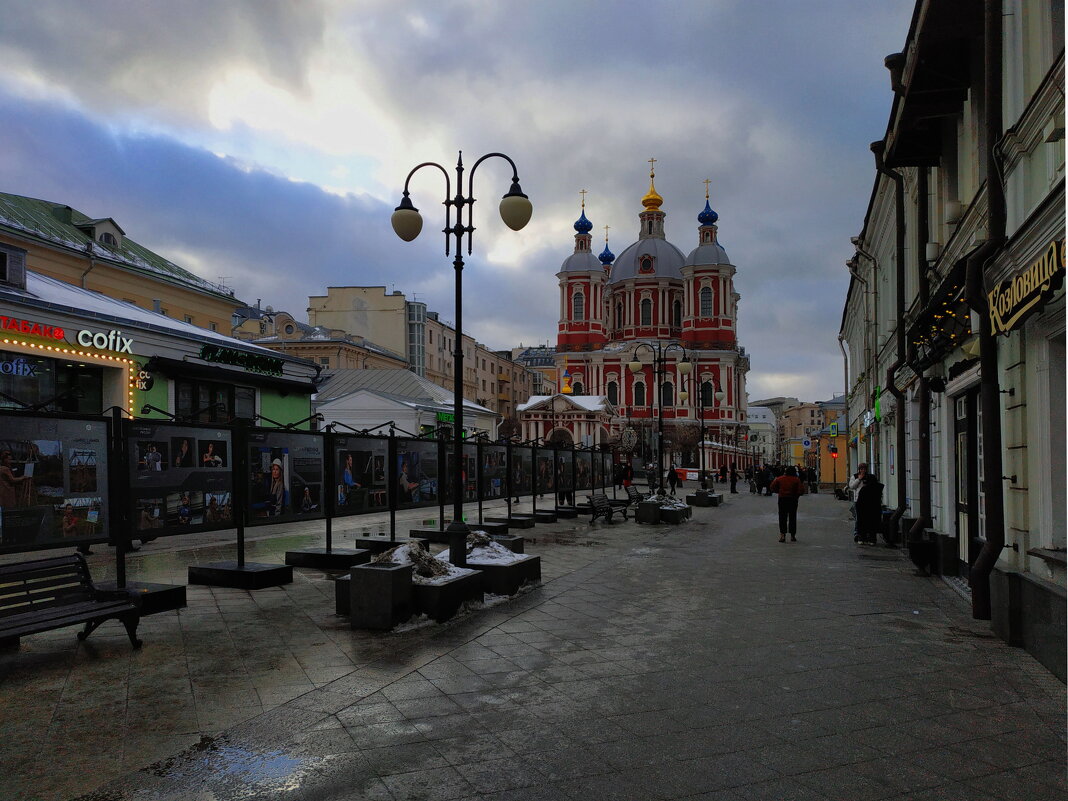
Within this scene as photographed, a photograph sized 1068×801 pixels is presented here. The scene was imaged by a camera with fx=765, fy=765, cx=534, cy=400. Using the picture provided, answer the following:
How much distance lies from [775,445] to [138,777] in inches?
5870

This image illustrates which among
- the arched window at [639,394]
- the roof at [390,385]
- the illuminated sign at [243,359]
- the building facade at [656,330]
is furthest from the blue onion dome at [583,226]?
the illuminated sign at [243,359]

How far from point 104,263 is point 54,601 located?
2544 centimetres

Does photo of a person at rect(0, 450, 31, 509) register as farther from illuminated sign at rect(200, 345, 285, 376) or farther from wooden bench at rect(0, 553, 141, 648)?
illuminated sign at rect(200, 345, 285, 376)

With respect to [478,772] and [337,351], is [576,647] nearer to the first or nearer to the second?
[478,772]

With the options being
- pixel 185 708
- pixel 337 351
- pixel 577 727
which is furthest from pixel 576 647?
pixel 337 351

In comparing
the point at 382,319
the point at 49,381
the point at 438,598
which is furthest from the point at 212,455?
the point at 382,319

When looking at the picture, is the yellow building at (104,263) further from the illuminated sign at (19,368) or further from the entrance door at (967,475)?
the entrance door at (967,475)

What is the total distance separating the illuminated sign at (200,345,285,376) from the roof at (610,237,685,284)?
2532 inches

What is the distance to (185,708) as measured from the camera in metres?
5.13

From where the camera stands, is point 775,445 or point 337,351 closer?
point 337,351

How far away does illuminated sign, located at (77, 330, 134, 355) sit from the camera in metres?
16.2

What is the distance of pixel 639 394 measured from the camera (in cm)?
7850

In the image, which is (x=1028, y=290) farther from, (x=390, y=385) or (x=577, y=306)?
(x=577, y=306)

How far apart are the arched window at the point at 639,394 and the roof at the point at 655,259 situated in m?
12.5
